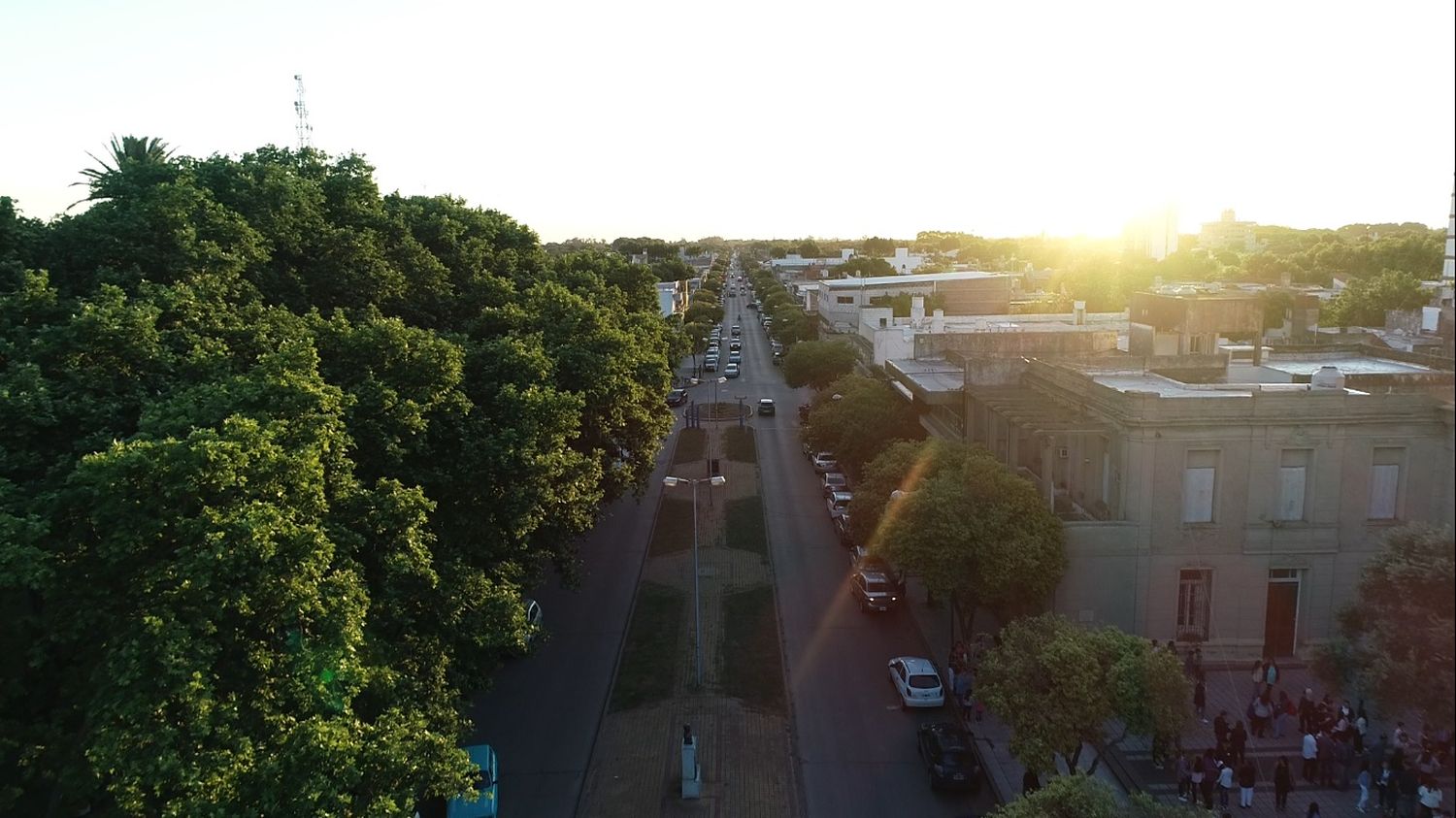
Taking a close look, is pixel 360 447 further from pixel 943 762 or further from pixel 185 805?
pixel 943 762

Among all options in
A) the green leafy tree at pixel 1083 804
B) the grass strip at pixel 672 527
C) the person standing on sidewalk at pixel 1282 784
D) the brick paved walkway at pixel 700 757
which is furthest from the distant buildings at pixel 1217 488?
the grass strip at pixel 672 527

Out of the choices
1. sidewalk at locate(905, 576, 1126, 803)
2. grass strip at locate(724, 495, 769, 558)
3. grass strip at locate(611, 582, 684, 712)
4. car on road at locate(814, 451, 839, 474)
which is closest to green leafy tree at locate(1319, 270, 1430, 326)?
car on road at locate(814, 451, 839, 474)

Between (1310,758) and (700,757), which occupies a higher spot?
(1310,758)

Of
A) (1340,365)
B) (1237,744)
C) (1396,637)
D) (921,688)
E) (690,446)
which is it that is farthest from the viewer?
(690,446)

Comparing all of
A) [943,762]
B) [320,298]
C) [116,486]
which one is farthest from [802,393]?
[116,486]

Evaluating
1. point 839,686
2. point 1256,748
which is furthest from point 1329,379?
point 839,686

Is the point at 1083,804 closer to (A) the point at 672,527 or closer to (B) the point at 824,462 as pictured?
(A) the point at 672,527
